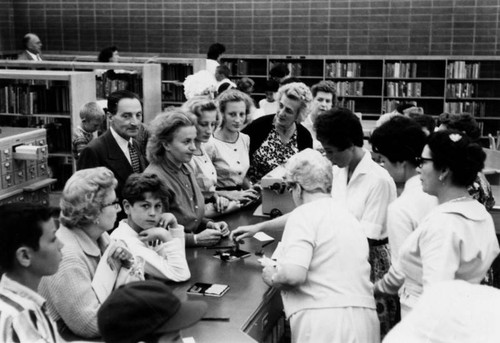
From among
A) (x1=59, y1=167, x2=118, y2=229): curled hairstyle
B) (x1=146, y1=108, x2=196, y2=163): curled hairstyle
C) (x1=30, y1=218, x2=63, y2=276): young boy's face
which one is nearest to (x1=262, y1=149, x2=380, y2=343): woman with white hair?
(x1=59, y1=167, x2=118, y2=229): curled hairstyle

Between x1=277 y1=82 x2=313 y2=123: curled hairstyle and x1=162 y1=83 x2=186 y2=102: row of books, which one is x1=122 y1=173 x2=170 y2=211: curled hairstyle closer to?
x1=277 y1=82 x2=313 y2=123: curled hairstyle

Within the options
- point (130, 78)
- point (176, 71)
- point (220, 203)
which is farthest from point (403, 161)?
point (176, 71)

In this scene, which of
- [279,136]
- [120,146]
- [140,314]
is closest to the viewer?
[140,314]

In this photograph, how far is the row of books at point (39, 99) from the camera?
8.05 meters

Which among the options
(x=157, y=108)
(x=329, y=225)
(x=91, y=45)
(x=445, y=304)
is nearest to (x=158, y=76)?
(x=157, y=108)

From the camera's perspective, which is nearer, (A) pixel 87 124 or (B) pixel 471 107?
(A) pixel 87 124

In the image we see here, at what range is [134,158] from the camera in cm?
413

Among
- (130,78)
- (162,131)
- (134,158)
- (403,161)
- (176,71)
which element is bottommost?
(134,158)

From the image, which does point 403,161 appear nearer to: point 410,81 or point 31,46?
point 410,81

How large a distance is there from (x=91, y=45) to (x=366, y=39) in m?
5.80

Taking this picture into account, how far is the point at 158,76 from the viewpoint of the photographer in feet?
29.2

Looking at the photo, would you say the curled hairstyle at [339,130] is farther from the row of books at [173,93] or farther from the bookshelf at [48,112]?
the row of books at [173,93]

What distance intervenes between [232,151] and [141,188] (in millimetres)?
1655

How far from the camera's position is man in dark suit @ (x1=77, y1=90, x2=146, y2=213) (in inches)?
153
